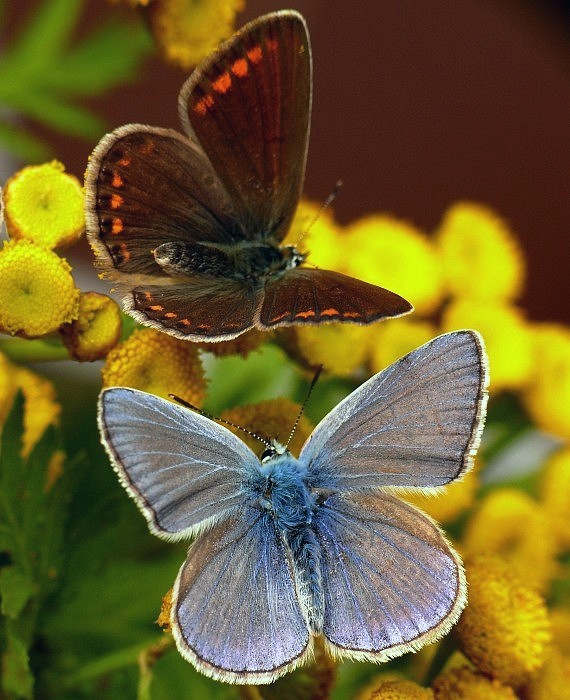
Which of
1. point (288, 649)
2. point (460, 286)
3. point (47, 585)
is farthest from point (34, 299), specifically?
point (460, 286)

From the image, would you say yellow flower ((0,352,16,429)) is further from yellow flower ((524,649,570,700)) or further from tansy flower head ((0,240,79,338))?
yellow flower ((524,649,570,700))

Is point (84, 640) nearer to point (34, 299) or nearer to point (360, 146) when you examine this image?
point (34, 299)

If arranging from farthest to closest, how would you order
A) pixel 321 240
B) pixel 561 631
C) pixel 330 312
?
pixel 321 240 < pixel 561 631 < pixel 330 312

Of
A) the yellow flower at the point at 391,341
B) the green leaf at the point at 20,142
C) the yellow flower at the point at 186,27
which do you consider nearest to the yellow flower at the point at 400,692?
the yellow flower at the point at 391,341

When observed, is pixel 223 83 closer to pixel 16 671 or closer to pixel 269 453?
pixel 269 453

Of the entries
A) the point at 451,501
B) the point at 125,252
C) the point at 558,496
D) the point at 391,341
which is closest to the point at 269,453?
the point at 125,252

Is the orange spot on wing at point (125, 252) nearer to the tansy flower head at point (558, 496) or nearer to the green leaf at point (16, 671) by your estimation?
the green leaf at point (16, 671)
